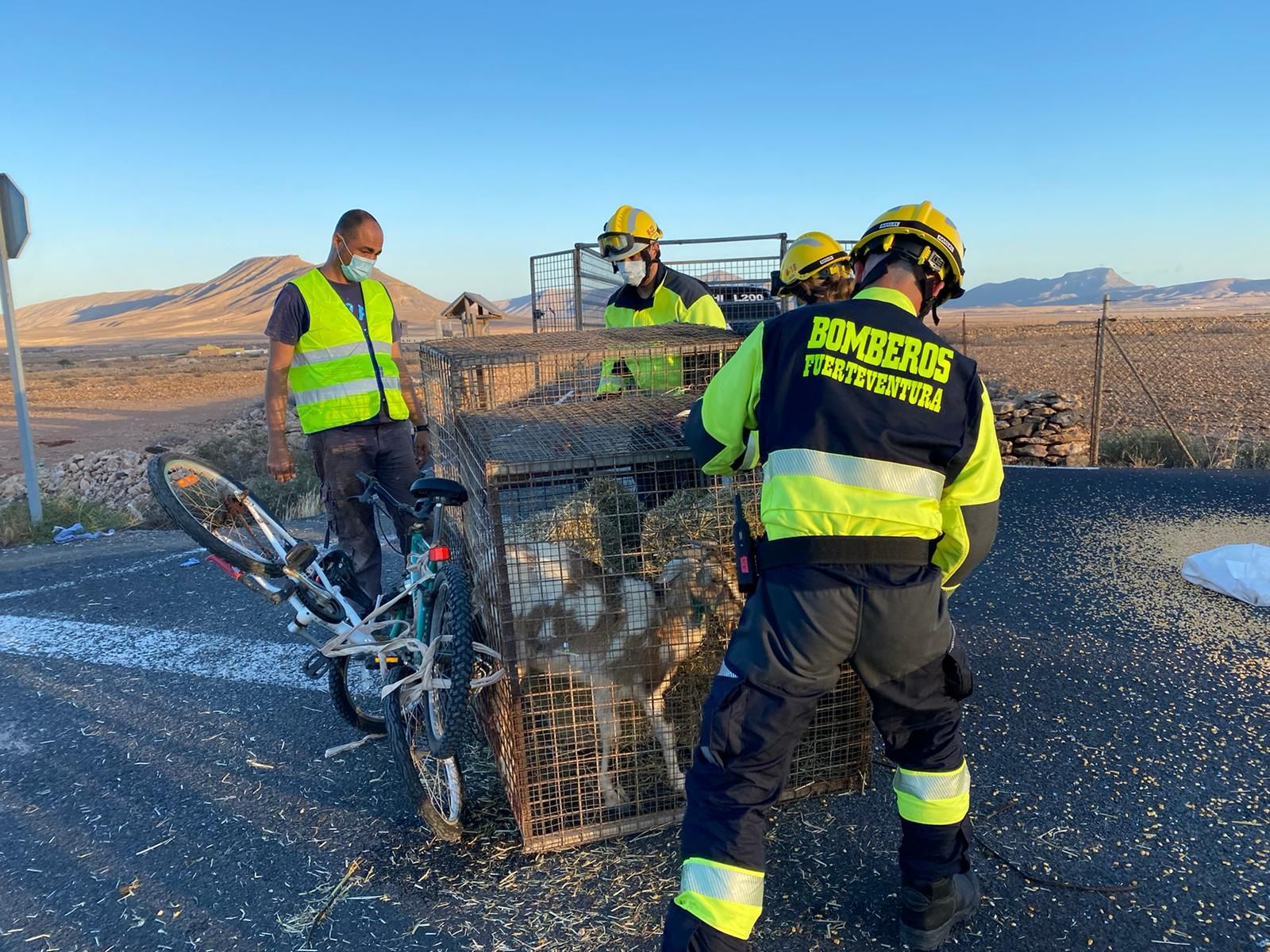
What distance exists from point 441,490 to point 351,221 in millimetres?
1836

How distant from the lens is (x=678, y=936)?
2189 millimetres

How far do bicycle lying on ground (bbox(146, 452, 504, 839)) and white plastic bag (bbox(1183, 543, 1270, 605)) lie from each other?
16.4ft

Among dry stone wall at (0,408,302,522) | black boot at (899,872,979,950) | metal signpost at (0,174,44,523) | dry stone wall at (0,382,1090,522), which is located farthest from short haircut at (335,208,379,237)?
dry stone wall at (0,382,1090,522)

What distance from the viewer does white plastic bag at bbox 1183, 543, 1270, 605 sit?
531cm

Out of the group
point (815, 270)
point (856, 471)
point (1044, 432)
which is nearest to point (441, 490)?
point (856, 471)

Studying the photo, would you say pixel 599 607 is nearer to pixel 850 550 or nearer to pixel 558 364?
pixel 850 550

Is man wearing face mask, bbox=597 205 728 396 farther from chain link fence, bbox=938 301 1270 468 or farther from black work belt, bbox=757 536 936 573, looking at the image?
chain link fence, bbox=938 301 1270 468

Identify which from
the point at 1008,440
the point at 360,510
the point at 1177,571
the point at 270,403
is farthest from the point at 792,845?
the point at 1008,440

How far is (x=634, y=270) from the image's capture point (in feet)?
16.9

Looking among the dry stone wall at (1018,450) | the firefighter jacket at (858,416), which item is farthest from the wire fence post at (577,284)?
the firefighter jacket at (858,416)

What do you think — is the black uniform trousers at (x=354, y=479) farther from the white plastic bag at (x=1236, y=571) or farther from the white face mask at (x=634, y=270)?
the white plastic bag at (x=1236, y=571)

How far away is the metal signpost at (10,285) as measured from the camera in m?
7.44

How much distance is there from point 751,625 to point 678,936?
2.74 feet

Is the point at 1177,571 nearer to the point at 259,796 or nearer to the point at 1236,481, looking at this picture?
the point at 1236,481
